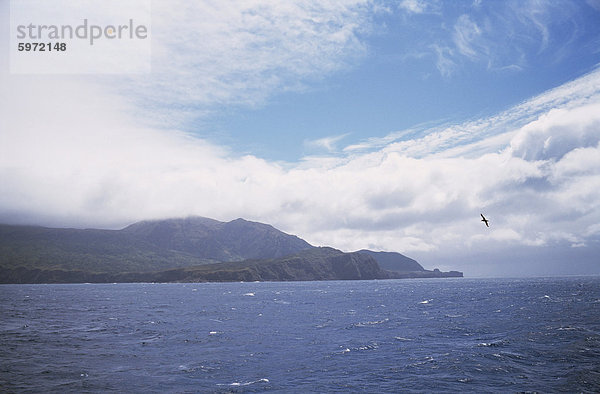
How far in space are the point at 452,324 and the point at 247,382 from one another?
2293 inches

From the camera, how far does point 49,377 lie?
45656 millimetres

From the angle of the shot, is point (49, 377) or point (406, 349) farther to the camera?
point (406, 349)

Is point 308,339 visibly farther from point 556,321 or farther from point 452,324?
point 556,321

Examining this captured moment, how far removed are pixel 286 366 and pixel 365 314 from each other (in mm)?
60038

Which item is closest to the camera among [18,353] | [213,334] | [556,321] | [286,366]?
[286,366]

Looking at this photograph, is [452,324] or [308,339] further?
[452,324]

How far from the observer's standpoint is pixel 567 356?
173 feet

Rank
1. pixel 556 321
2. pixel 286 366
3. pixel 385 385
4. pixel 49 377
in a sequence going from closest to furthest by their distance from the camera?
pixel 385 385, pixel 49 377, pixel 286 366, pixel 556 321

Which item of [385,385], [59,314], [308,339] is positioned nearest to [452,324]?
[308,339]

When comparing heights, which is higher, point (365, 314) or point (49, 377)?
point (49, 377)

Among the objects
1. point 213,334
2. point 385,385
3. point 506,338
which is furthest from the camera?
point 213,334

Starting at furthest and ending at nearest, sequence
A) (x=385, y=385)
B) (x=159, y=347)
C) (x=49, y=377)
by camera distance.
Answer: (x=159, y=347) < (x=49, y=377) < (x=385, y=385)

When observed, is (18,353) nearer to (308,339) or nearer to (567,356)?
(308,339)

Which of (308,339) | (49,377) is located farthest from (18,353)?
(308,339)
